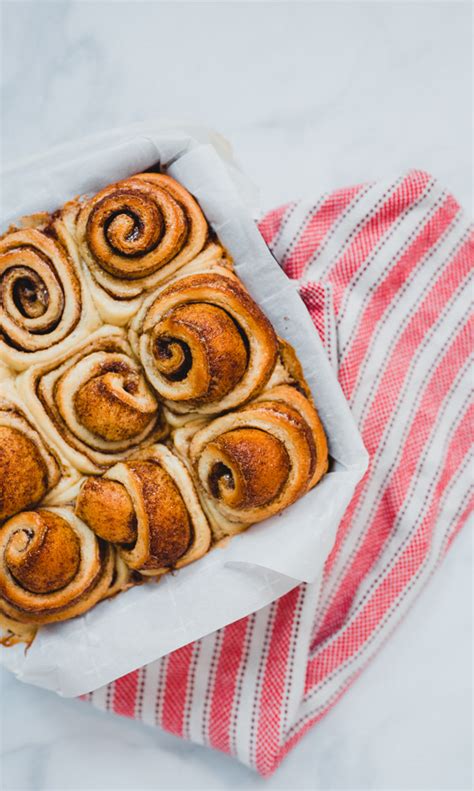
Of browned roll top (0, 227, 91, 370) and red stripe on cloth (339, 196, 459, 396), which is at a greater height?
browned roll top (0, 227, 91, 370)

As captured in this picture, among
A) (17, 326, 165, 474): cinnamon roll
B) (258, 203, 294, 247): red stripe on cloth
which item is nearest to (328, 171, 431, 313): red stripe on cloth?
(258, 203, 294, 247): red stripe on cloth

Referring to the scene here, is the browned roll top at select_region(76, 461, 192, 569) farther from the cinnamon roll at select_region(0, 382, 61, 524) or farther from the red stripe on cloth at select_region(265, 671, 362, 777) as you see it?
the red stripe on cloth at select_region(265, 671, 362, 777)

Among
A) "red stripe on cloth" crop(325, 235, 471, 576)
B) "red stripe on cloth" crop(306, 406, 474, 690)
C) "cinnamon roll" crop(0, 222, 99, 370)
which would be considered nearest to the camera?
"cinnamon roll" crop(0, 222, 99, 370)

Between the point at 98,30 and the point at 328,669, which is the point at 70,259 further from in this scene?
the point at 328,669

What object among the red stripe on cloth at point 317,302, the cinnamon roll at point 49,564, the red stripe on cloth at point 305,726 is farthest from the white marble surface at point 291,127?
the cinnamon roll at point 49,564

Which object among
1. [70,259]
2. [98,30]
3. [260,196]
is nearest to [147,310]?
[70,259]
